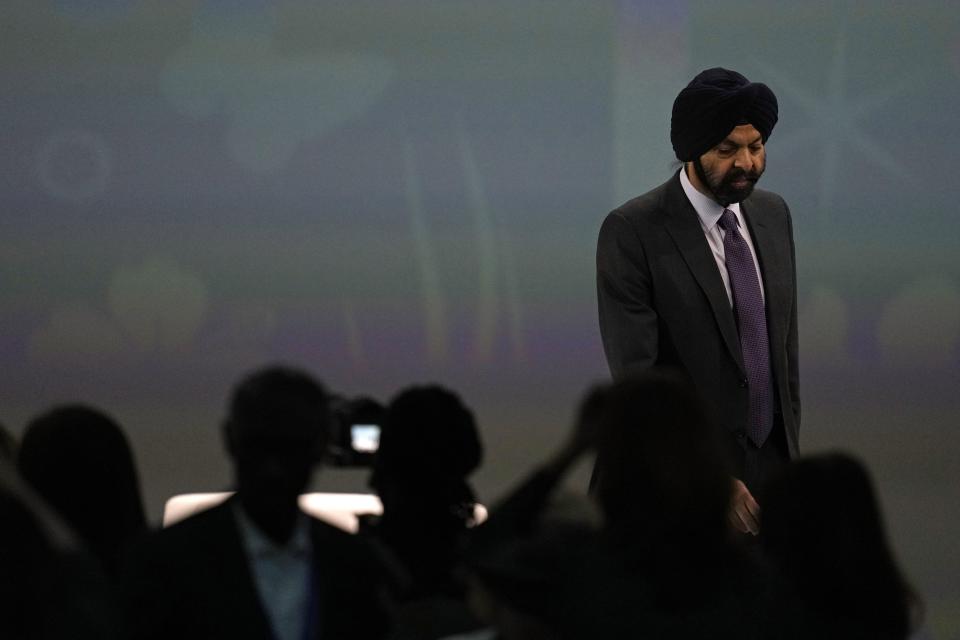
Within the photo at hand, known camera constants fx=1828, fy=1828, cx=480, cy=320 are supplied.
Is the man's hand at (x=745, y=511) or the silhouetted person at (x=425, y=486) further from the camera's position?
the man's hand at (x=745, y=511)

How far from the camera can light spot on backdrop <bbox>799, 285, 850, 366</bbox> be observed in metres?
5.04

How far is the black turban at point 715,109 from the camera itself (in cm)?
343

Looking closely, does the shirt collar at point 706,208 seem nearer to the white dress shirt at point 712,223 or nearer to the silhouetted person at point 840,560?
the white dress shirt at point 712,223

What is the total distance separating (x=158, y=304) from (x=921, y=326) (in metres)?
2.09

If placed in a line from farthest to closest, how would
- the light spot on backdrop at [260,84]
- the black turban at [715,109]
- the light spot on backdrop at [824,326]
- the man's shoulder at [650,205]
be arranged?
1. the light spot on backdrop at [824,326]
2. the light spot on backdrop at [260,84]
3. the man's shoulder at [650,205]
4. the black turban at [715,109]

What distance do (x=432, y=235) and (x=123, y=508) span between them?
2.52 metres

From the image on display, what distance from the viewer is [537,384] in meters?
4.98

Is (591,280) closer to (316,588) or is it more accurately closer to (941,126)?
→ (941,126)

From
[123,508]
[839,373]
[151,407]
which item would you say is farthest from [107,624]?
[839,373]

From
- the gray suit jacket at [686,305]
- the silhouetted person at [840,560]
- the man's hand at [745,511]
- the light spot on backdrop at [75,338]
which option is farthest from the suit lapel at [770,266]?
the light spot on backdrop at [75,338]

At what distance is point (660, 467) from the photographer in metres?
2.14

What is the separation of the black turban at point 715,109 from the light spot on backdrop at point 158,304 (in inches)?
71.4

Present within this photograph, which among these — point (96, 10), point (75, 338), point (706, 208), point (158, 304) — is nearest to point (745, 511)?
point (706, 208)

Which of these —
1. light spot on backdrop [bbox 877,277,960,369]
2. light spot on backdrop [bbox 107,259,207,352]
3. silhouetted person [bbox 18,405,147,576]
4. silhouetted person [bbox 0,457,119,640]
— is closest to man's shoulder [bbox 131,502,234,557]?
silhouetted person [bbox 18,405,147,576]
